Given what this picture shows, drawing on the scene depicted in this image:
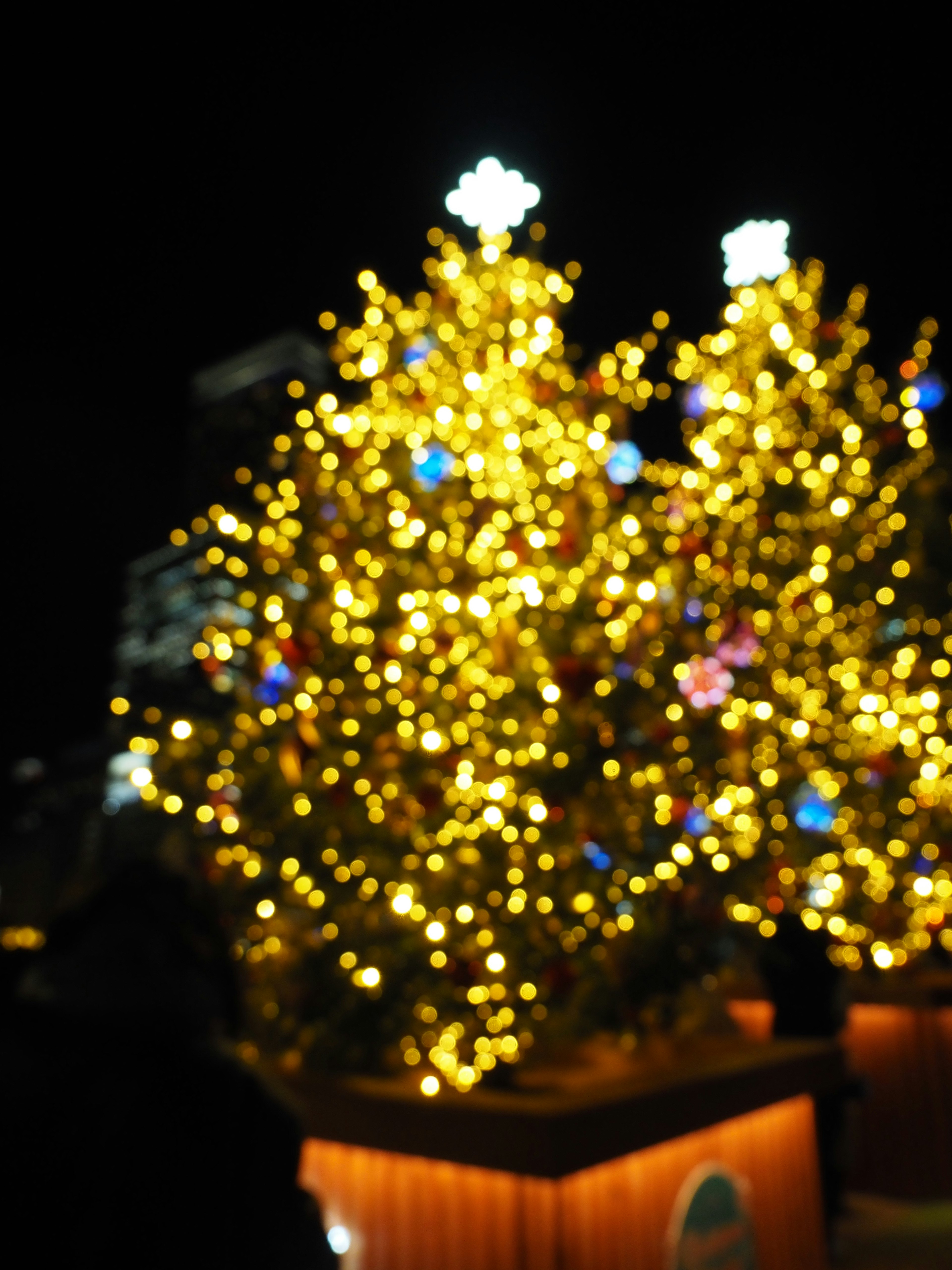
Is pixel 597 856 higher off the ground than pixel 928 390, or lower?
lower

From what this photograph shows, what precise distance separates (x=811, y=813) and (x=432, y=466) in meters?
4.15

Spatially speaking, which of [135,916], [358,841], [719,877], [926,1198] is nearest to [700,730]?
[719,877]

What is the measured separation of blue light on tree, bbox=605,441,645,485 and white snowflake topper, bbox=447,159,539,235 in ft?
4.92

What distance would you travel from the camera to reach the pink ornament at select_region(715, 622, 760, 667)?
22.1 feet

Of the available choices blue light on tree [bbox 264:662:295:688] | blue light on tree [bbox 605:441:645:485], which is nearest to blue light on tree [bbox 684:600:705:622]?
blue light on tree [bbox 605:441:645:485]

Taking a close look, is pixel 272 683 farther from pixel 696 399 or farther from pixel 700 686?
Answer: pixel 696 399

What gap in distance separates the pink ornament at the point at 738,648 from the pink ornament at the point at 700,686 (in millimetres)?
747

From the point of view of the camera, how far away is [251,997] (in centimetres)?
490

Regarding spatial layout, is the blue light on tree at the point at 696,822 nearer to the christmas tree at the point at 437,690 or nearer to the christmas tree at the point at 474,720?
the christmas tree at the point at 474,720

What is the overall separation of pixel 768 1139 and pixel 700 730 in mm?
2252

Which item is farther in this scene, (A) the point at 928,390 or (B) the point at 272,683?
(A) the point at 928,390

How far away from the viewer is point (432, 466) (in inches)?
207

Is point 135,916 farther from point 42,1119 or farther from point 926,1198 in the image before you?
point 926,1198

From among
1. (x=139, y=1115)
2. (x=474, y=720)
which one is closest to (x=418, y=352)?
(x=474, y=720)
